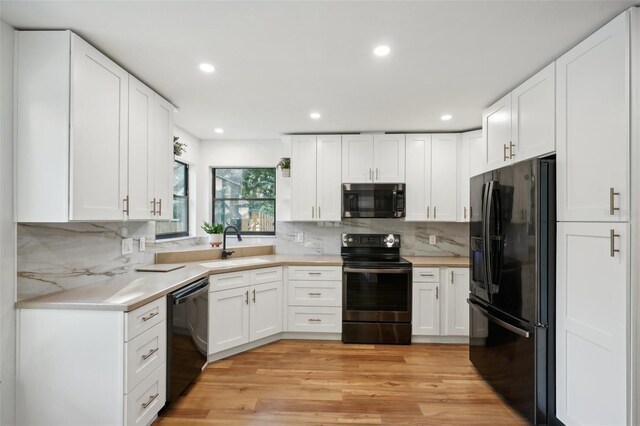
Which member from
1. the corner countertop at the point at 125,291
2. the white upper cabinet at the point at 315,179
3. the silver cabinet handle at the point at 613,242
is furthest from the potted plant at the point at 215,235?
the silver cabinet handle at the point at 613,242

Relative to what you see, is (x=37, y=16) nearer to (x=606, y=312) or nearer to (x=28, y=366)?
(x=28, y=366)

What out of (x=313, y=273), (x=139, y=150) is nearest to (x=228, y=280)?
(x=313, y=273)

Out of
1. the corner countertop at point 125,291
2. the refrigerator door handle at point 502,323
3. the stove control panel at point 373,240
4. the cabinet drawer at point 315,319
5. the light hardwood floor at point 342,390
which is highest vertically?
the stove control panel at point 373,240

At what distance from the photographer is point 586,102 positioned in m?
1.78

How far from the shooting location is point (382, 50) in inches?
77.3

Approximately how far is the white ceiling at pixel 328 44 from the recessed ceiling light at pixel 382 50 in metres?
0.04

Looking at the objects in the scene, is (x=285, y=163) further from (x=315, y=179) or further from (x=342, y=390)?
(x=342, y=390)

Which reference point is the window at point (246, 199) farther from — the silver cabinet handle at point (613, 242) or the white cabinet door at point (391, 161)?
the silver cabinet handle at point (613, 242)

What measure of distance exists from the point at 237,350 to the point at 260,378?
0.58 m

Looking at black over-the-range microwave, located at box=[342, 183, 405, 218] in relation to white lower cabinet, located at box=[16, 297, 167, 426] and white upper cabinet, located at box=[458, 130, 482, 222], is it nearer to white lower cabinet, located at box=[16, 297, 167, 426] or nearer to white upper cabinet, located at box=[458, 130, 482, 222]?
white upper cabinet, located at box=[458, 130, 482, 222]

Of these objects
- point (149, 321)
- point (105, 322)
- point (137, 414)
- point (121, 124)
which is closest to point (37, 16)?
point (121, 124)

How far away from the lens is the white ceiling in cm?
160

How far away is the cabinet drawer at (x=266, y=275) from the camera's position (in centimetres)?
323

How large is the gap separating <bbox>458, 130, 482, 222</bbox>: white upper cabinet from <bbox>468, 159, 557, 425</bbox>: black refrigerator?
1.07 meters
